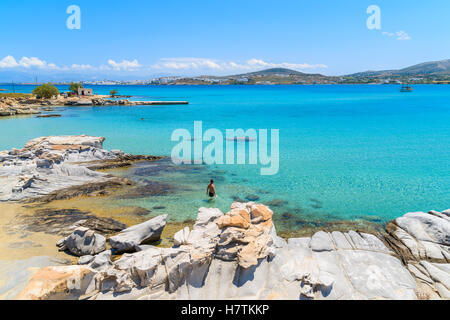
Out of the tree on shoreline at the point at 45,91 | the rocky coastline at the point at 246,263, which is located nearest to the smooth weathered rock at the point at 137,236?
the rocky coastline at the point at 246,263

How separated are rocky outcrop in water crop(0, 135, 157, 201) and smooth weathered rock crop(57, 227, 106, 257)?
7568 mm

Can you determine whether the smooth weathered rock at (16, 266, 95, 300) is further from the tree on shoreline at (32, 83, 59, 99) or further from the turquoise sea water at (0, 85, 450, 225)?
the tree on shoreline at (32, 83, 59, 99)

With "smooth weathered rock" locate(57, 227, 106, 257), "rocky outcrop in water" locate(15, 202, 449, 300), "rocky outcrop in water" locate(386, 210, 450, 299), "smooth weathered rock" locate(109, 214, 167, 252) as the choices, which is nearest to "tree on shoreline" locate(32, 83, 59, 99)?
"smooth weathered rock" locate(57, 227, 106, 257)

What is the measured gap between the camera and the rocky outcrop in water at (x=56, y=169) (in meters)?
19.6

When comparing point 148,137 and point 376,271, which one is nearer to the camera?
point 376,271

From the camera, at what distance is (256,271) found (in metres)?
10.3

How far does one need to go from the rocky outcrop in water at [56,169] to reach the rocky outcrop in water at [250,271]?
10.4m

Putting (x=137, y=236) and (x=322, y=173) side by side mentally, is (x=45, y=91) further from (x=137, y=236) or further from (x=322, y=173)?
(x=137, y=236)

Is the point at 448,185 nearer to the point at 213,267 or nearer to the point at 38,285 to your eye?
the point at 213,267

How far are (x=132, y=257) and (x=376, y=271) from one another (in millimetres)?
8678

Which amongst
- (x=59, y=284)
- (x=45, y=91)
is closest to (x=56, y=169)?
(x=59, y=284)

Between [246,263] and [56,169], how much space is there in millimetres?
18073
